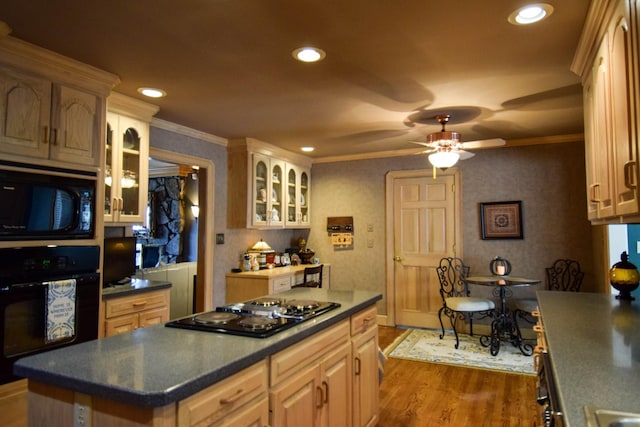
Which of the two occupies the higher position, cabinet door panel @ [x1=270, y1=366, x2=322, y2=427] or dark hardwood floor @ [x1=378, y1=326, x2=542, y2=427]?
cabinet door panel @ [x1=270, y1=366, x2=322, y2=427]

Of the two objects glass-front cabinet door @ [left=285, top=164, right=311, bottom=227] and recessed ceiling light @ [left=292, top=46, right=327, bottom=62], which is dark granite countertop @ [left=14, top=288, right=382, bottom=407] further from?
glass-front cabinet door @ [left=285, top=164, right=311, bottom=227]

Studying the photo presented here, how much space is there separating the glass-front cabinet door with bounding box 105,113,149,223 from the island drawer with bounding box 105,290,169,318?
23.1 inches

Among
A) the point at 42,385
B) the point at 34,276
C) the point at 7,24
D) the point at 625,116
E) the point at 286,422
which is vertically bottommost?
the point at 286,422

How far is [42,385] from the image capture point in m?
1.34

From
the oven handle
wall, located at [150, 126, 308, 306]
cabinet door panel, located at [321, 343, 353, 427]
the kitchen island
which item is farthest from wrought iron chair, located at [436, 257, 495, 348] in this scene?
the oven handle

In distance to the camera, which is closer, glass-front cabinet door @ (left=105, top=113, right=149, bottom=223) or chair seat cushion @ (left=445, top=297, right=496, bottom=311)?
glass-front cabinet door @ (left=105, top=113, right=149, bottom=223)

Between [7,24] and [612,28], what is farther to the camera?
[7,24]

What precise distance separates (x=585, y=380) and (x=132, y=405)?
1.37 metres

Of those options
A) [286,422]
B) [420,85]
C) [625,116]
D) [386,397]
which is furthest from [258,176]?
[625,116]

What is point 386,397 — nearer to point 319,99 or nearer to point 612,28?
point 319,99

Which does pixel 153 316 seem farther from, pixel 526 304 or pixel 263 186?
pixel 526 304

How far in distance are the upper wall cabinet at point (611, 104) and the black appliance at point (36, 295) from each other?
9.18 feet

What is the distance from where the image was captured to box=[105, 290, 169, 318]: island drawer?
2.84m

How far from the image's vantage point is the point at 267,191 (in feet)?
16.3
